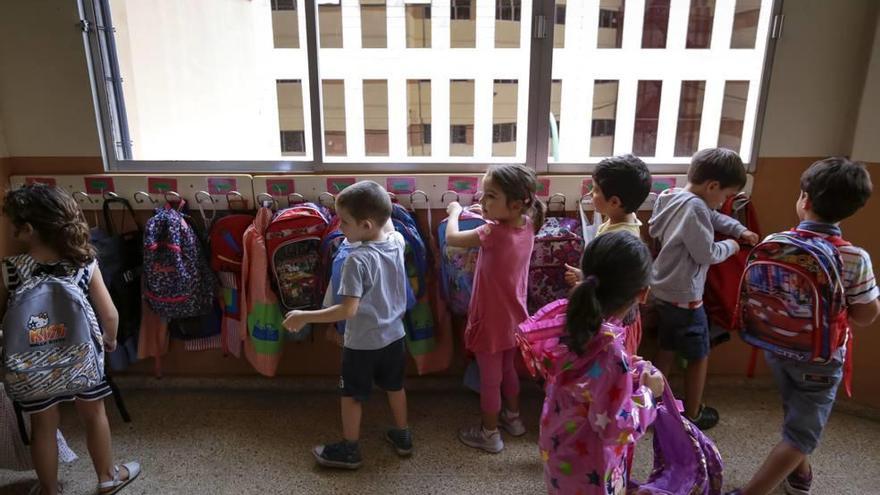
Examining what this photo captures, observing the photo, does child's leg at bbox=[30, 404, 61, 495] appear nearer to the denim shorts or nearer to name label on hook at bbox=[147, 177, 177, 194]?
name label on hook at bbox=[147, 177, 177, 194]

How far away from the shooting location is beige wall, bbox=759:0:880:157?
1.98m

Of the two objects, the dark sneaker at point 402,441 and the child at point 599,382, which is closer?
the child at point 599,382

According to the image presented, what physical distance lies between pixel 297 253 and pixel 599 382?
1267mm

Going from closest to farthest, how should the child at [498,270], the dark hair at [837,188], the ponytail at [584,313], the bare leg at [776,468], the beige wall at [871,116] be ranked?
the ponytail at [584,313]
the dark hair at [837,188]
the bare leg at [776,468]
the child at [498,270]
the beige wall at [871,116]

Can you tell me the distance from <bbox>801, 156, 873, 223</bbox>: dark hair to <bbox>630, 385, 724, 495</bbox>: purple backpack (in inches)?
27.0

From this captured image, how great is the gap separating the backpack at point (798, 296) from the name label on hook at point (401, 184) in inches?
48.1

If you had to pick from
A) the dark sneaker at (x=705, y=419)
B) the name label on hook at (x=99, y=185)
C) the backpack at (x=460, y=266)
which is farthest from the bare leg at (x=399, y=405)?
Result: the name label on hook at (x=99, y=185)

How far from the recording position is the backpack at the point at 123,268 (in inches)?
80.7

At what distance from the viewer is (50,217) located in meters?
1.49

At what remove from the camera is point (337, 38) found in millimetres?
2197

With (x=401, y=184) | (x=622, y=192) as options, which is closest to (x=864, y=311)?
(x=622, y=192)

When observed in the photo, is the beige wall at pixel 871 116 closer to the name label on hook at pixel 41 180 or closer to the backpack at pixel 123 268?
the backpack at pixel 123 268

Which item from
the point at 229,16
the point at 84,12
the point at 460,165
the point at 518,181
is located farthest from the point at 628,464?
the point at 229,16

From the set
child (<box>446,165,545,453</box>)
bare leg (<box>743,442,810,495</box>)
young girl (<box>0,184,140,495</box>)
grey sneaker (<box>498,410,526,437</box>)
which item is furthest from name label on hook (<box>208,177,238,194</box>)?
bare leg (<box>743,442,810,495</box>)
